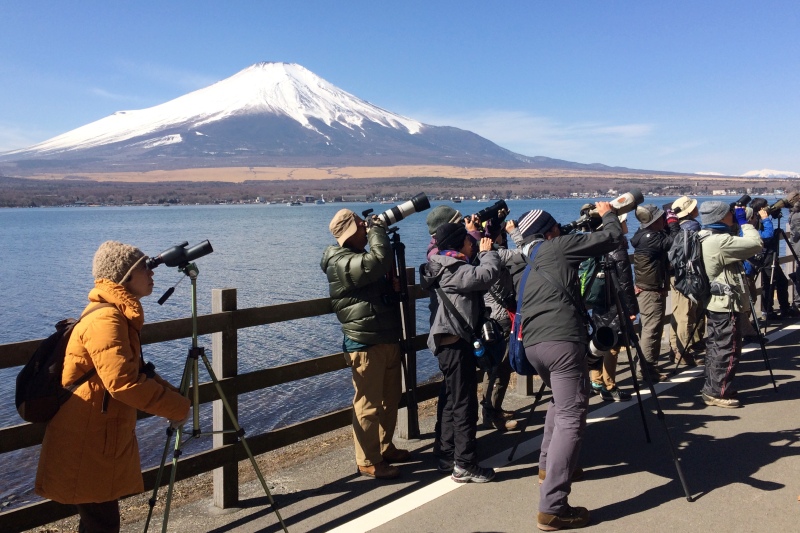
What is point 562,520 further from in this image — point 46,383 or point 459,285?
point 46,383

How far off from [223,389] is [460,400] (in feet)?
5.54

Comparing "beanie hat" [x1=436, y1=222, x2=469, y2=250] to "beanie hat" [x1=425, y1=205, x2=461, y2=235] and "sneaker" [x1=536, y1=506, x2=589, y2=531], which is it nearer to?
"beanie hat" [x1=425, y1=205, x2=461, y2=235]

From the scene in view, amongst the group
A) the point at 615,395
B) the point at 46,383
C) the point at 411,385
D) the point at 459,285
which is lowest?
the point at 615,395

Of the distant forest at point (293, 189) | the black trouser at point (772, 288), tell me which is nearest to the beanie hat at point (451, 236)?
the black trouser at point (772, 288)

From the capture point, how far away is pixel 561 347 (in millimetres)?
4344

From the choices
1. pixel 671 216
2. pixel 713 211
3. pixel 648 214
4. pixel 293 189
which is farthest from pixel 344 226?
pixel 293 189

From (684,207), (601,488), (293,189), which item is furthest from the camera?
(293,189)

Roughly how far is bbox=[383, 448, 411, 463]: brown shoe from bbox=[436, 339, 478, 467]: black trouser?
1.67ft

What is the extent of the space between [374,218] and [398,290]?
0.57 metres

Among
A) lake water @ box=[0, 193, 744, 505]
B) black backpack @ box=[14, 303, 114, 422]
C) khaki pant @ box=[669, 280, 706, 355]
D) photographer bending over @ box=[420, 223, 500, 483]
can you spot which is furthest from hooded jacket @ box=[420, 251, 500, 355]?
lake water @ box=[0, 193, 744, 505]

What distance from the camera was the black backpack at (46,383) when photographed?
328 centimetres

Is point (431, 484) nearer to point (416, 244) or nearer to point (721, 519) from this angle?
point (721, 519)

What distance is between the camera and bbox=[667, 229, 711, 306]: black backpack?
22.1ft

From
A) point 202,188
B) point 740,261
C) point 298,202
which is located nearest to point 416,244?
point 740,261
